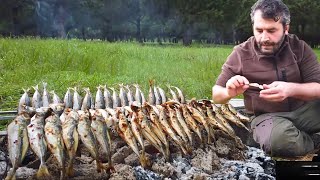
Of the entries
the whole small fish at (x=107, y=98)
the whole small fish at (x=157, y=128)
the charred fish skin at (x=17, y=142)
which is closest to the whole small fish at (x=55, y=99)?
the whole small fish at (x=107, y=98)

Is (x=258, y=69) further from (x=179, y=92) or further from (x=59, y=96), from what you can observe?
(x=59, y=96)

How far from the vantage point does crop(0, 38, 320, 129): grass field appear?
2.52 metres

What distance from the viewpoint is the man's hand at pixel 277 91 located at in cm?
247

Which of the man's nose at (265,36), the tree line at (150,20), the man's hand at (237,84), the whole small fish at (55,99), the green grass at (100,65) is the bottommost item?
the whole small fish at (55,99)

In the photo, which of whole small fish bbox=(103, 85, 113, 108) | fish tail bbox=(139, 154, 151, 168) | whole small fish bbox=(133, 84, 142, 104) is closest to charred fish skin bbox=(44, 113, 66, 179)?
fish tail bbox=(139, 154, 151, 168)

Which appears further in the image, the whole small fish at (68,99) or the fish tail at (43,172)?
the whole small fish at (68,99)

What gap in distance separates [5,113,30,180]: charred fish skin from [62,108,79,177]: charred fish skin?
0.17 m

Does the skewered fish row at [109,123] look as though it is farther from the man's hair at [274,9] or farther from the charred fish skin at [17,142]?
the man's hair at [274,9]

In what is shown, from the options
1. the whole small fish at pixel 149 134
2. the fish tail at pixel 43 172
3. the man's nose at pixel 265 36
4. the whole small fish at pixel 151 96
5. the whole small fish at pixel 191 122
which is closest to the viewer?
the fish tail at pixel 43 172

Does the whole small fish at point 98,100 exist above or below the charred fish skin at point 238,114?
above

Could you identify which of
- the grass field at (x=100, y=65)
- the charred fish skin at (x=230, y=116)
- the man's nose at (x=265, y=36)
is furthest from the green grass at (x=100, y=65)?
the man's nose at (x=265, y=36)

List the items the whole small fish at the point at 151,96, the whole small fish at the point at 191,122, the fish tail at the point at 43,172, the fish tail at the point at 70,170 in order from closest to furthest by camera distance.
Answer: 1. the fish tail at the point at 43,172
2. the fish tail at the point at 70,170
3. the whole small fish at the point at 191,122
4. the whole small fish at the point at 151,96

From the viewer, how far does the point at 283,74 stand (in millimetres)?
2602

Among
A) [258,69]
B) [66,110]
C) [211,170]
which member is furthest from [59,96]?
[258,69]
